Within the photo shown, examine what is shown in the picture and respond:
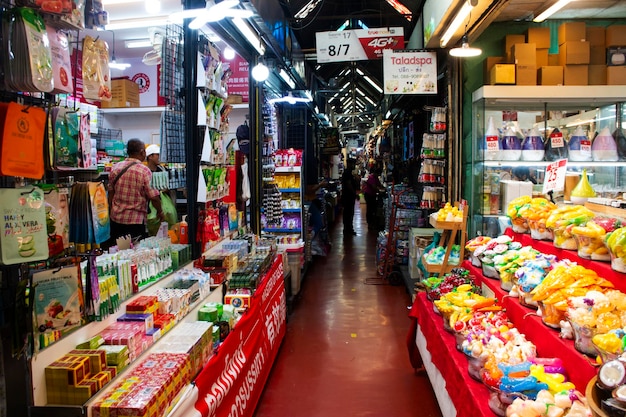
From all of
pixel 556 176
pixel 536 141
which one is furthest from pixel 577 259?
pixel 536 141

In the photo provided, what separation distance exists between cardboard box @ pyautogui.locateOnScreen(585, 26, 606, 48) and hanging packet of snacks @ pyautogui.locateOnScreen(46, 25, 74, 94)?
225 inches

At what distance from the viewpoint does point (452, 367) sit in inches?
112

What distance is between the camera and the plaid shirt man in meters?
3.92

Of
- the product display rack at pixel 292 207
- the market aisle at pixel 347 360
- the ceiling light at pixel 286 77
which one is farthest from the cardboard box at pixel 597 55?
the product display rack at pixel 292 207

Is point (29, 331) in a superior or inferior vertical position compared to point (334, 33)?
inferior

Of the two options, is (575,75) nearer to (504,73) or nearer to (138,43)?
(504,73)

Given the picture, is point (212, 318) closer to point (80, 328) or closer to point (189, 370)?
point (189, 370)

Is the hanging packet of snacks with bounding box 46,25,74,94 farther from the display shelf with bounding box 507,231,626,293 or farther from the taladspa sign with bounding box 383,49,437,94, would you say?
the taladspa sign with bounding box 383,49,437,94

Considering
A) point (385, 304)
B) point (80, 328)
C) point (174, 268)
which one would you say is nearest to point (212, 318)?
point (174, 268)

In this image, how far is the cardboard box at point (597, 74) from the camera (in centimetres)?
554

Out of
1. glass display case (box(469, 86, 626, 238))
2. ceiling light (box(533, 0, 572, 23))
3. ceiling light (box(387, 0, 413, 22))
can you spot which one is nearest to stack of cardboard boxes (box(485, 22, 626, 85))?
glass display case (box(469, 86, 626, 238))

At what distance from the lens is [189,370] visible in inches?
95.4

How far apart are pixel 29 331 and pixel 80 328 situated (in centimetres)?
37

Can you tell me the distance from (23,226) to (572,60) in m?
5.77
